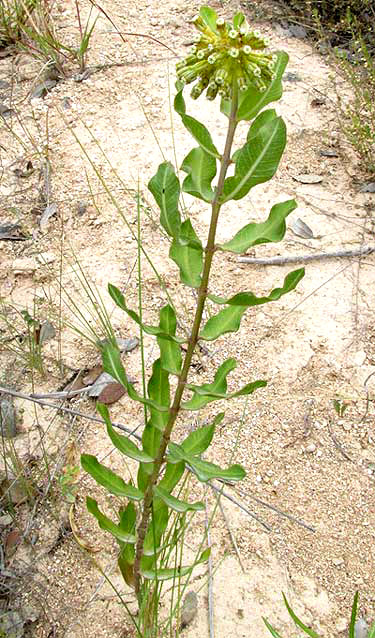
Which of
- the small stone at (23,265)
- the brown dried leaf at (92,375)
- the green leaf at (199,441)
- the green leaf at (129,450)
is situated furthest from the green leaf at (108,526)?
the small stone at (23,265)

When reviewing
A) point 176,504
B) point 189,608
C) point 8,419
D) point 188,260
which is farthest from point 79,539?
point 188,260

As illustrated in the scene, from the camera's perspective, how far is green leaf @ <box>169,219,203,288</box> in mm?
1622

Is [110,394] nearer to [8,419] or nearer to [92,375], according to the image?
[92,375]

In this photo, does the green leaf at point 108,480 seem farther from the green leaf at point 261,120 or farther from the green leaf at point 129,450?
the green leaf at point 261,120

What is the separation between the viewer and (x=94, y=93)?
4.01 metres

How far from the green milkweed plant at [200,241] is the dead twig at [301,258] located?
1405 millimetres

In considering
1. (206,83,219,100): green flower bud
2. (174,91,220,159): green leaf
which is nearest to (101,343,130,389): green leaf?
(174,91,220,159): green leaf

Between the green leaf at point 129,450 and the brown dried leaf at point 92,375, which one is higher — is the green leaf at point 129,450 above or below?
above

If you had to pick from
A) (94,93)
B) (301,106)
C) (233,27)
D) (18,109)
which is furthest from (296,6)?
(233,27)

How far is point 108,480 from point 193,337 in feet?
1.59

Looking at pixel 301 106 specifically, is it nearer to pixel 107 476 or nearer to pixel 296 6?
pixel 296 6

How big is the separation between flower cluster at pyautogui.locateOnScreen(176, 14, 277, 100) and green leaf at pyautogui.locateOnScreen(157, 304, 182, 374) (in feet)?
1.96

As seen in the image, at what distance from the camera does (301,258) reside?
10.3ft

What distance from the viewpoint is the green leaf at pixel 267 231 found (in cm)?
151
